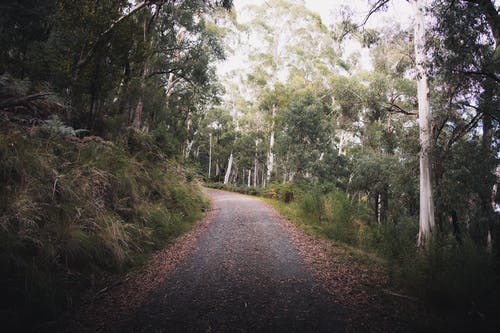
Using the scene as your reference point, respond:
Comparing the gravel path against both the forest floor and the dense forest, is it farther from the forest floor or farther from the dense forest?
the dense forest

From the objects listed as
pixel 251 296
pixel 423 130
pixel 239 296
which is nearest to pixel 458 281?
pixel 251 296

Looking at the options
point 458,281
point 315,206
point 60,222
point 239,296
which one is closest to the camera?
point 458,281

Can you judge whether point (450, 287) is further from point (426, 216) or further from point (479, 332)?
point (426, 216)

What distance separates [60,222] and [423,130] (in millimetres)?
9950

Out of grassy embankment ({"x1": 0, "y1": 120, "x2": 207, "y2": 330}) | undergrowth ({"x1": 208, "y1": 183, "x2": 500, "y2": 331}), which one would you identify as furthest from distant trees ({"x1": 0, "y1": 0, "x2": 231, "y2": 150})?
undergrowth ({"x1": 208, "y1": 183, "x2": 500, "y2": 331})

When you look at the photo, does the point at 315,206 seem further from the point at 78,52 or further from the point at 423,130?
the point at 78,52

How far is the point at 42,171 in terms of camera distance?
14.6 feet

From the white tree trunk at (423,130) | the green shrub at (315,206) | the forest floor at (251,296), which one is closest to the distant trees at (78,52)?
the forest floor at (251,296)

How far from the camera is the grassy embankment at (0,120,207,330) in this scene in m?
3.20

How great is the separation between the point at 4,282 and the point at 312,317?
3617mm

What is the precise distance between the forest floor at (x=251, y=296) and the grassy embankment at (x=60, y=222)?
0.40 meters

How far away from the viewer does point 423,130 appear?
884 cm

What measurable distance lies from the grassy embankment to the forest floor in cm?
40

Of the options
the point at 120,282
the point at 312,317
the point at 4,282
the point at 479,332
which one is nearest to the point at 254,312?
the point at 312,317
